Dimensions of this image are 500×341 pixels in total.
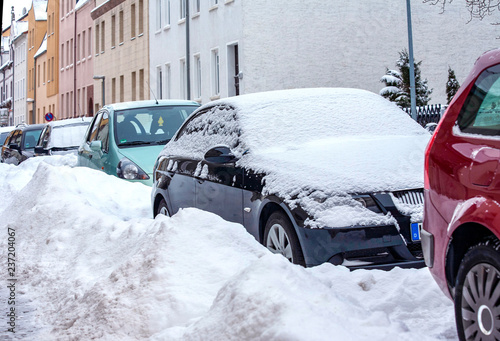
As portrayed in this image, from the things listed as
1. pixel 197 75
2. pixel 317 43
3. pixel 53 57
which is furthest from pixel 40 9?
pixel 317 43

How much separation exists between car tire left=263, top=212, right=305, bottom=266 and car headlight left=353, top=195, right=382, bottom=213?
1.70ft

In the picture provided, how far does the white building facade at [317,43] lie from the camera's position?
3144 cm

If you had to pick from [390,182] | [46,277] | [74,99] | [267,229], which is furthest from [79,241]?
[74,99]

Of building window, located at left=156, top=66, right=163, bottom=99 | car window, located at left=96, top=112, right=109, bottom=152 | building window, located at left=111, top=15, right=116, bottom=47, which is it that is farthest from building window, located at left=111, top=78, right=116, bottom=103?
car window, located at left=96, top=112, right=109, bottom=152

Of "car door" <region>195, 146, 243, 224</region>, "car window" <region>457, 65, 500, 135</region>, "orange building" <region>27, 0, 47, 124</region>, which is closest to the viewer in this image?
"car window" <region>457, 65, 500, 135</region>

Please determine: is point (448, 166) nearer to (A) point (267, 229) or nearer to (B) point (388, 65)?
(A) point (267, 229)

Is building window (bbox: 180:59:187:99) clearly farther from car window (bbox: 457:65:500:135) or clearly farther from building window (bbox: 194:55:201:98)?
car window (bbox: 457:65:500:135)

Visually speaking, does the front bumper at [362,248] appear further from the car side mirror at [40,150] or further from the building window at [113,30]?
the building window at [113,30]

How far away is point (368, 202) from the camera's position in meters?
5.80

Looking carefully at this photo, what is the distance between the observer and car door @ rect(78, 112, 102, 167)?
13930 millimetres

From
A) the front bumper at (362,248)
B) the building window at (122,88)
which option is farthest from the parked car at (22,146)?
the building window at (122,88)

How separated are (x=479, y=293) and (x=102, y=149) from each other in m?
9.84

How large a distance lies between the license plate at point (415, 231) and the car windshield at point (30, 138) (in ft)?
67.4

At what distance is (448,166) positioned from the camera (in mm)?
4297
